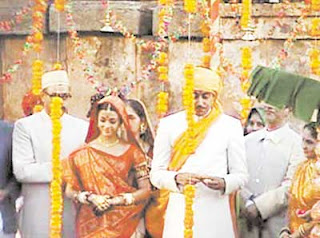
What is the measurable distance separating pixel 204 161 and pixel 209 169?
6 centimetres

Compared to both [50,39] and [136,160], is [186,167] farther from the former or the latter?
[50,39]

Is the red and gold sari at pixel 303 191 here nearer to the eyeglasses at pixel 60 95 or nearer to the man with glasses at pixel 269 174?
the man with glasses at pixel 269 174

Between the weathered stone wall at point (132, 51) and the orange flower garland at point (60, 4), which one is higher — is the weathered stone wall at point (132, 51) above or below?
below

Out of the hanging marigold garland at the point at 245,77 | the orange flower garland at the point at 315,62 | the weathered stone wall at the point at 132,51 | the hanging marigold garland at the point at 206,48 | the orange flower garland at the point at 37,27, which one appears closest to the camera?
the orange flower garland at the point at 315,62

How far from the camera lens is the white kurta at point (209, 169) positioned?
738 centimetres

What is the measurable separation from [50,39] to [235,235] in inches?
122

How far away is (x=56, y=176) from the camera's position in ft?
24.6

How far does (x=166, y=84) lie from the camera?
9117 millimetres

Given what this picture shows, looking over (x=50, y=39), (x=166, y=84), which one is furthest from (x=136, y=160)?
(x=50, y=39)

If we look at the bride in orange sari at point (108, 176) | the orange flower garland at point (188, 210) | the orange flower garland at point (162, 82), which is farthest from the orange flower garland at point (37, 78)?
the orange flower garland at point (188, 210)

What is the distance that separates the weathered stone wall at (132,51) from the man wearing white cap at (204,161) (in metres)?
0.96

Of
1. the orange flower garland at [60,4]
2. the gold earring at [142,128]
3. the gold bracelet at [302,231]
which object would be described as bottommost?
the gold bracelet at [302,231]

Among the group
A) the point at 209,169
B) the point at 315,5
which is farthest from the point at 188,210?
the point at 315,5

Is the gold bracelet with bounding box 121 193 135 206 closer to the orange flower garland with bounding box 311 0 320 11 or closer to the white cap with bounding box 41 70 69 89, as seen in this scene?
the white cap with bounding box 41 70 69 89
